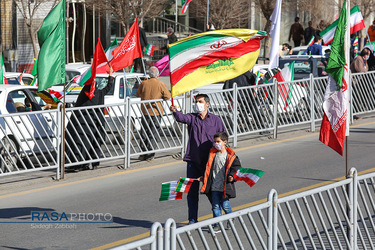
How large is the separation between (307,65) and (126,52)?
7.93 metres

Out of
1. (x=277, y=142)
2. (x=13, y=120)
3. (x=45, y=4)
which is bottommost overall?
(x=277, y=142)

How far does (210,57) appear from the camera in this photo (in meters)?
9.12

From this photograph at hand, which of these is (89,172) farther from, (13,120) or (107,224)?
(107,224)

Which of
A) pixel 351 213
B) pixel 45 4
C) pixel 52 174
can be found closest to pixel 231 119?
pixel 52 174

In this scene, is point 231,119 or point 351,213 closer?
point 351,213

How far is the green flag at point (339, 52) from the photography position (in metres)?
7.55

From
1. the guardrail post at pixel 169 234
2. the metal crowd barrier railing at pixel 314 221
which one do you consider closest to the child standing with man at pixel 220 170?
the metal crowd barrier railing at pixel 314 221

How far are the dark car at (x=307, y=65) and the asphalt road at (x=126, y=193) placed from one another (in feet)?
17.2

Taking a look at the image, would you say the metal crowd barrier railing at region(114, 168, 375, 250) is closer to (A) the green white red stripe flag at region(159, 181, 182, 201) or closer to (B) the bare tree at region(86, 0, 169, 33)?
(A) the green white red stripe flag at region(159, 181, 182, 201)

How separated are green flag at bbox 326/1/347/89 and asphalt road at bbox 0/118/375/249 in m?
2.82

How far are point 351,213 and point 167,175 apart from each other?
19.1 ft

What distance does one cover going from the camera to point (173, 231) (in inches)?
186

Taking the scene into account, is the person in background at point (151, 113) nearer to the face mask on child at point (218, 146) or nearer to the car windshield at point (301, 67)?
the face mask on child at point (218, 146)

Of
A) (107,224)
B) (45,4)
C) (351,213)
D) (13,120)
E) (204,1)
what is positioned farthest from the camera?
(204,1)
